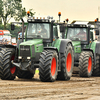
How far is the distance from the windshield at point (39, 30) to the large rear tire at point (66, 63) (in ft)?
3.56

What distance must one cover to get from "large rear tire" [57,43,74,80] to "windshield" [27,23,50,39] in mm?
1086

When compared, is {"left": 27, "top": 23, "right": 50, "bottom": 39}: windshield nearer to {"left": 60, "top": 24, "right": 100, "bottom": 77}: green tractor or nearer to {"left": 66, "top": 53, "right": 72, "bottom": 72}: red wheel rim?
{"left": 66, "top": 53, "right": 72, "bottom": 72}: red wheel rim

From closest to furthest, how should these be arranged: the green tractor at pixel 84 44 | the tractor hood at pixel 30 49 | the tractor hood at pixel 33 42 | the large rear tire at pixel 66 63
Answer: the tractor hood at pixel 30 49, the tractor hood at pixel 33 42, the large rear tire at pixel 66 63, the green tractor at pixel 84 44

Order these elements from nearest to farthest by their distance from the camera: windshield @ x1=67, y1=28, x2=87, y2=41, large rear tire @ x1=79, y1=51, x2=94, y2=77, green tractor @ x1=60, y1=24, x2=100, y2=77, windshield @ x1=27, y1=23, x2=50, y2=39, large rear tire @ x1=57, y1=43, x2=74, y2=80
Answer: windshield @ x1=27, y1=23, x2=50, y2=39 → large rear tire @ x1=57, y1=43, x2=74, y2=80 → large rear tire @ x1=79, y1=51, x2=94, y2=77 → green tractor @ x1=60, y1=24, x2=100, y2=77 → windshield @ x1=67, y1=28, x2=87, y2=41

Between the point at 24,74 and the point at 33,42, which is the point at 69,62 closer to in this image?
the point at 24,74

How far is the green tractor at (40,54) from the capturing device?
1234 centimetres

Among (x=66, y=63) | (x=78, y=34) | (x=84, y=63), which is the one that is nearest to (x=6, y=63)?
(x=66, y=63)

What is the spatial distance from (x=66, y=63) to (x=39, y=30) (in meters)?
1.83

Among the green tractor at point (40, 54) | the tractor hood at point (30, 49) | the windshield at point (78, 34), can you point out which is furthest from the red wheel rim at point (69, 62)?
the windshield at point (78, 34)

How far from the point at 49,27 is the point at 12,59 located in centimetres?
195

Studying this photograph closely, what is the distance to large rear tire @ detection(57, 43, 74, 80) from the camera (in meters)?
13.5

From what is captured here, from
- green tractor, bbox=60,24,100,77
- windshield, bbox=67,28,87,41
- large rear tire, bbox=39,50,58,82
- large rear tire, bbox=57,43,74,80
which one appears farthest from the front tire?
windshield, bbox=67,28,87,41

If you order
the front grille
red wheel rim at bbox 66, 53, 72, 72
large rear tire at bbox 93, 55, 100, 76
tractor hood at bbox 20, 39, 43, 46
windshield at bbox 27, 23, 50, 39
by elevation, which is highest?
windshield at bbox 27, 23, 50, 39

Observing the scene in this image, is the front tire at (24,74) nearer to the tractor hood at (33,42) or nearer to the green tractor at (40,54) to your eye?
the green tractor at (40,54)
